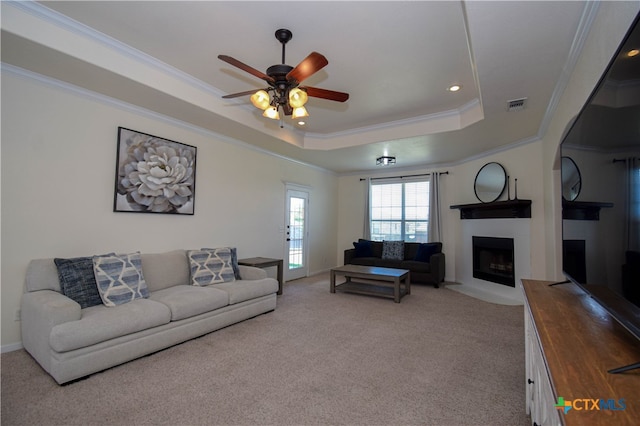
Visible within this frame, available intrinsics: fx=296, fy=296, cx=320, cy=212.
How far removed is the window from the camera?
6.85 metres

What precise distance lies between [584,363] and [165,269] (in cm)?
381

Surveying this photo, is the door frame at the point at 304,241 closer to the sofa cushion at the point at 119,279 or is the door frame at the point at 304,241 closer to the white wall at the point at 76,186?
the white wall at the point at 76,186

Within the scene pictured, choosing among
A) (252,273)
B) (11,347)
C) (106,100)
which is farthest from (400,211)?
(11,347)

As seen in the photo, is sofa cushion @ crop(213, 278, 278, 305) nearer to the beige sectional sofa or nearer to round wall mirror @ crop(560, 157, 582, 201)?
the beige sectional sofa

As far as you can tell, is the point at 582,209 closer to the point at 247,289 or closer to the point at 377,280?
the point at 247,289

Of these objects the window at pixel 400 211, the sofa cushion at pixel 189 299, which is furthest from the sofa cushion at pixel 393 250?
the sofa cushion at pixel 189 299

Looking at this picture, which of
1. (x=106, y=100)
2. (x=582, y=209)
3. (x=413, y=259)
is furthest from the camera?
(x=413, y=259)

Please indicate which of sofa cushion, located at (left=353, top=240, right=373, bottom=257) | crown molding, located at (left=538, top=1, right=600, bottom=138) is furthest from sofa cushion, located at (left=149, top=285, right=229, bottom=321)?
crown molding, located at (left=538, top=1, right=600, bottom=138)

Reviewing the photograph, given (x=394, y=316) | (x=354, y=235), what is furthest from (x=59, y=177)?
(x=354, y=235)

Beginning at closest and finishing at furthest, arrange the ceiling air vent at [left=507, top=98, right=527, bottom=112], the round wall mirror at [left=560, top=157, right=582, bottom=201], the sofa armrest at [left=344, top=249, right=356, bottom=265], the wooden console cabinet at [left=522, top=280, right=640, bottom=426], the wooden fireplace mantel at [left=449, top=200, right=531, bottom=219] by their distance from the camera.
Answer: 1. the wooden console cabinet at [left=522, top=280, right=640, bottom=426]
2. the round wall mirror at [left=560, top=157, right=582, bottom=201]
3. the ceiling air vent at [left=507, top=98, right=527, bottom=112]
4. the wooden fireplace mantel at [left=449, top=200, right=531, bottom=219]
5. the sofa armrest at [left=344, top=249, right=356, bottom=265]

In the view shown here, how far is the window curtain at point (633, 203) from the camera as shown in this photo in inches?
40.0

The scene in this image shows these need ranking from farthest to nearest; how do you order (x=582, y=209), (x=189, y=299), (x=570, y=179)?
(x=189, y=299)
(x=570, y=179)
(x=582, y=209)

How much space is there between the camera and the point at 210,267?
12.7 feet

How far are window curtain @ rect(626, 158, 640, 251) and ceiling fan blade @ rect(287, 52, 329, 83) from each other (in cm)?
178
